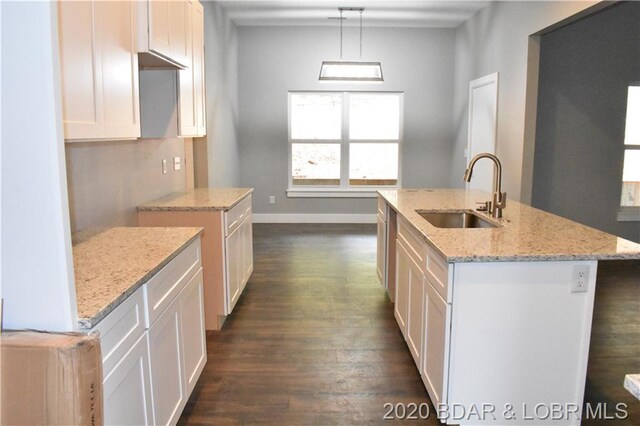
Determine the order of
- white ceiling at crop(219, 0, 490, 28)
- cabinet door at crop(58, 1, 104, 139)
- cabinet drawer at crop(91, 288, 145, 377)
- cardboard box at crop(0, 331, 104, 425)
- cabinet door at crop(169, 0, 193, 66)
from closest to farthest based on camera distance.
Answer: cardboard box at crop(0, 331, 104, 425)
cabinet drawer at crop(91, 288, 145, 377)
cabinet door at crop(58, 1, 104, 139)
cabinet door at crop(169, 0, 193, 66)
white ceiling at crop(219, 0, 490, 28)

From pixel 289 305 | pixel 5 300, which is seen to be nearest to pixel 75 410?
pixel 5 300

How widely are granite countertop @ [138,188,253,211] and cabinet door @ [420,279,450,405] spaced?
1.55 m

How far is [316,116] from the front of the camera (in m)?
7.39

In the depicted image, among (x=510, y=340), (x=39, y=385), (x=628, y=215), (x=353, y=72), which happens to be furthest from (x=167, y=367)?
(x=628, y=215)

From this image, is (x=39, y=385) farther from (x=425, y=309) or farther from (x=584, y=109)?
(x=584, y=109)

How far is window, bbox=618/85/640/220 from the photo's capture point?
17.4 ft

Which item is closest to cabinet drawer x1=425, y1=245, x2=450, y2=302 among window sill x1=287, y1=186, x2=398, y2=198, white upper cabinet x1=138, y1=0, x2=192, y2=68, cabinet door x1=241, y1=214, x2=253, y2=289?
white upper cabinet x1=138, y1=0, x2=192, y2=68

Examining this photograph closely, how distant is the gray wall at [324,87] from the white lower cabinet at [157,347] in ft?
16.2

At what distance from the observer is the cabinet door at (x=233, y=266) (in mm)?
3417

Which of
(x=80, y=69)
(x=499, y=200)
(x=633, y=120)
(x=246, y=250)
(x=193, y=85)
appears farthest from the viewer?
(x=633, y=120)

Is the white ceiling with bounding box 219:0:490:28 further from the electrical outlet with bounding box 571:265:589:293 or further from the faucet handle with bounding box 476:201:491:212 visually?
the electrical outlet with bounding box 571:265:589:293

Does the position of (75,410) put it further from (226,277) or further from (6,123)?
(226,277)

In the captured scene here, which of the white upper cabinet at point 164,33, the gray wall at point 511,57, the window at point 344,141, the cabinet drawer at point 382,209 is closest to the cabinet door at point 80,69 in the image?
the white upper cabinet at point 164,33

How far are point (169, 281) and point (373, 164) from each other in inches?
225
